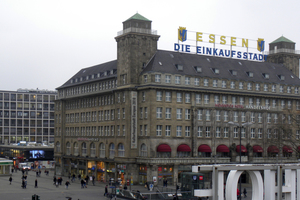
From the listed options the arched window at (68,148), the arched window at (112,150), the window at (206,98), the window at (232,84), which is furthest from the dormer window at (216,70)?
the arched window at (68,148)

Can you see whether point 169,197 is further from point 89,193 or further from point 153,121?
point 153,121

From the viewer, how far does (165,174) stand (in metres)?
88.5

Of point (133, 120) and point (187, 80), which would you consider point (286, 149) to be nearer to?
point (187, 80)

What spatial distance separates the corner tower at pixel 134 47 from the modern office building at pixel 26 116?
4102 inches

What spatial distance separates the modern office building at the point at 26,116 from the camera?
188500 mm

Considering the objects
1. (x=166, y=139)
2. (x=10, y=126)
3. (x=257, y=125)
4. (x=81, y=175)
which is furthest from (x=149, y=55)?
(x=10, y=126)

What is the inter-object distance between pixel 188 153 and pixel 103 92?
77.2ft

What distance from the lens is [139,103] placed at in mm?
92438

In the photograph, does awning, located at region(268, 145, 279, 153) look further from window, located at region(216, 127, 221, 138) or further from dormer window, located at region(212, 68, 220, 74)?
dormer window, located at region(212, 68, 220, 74)

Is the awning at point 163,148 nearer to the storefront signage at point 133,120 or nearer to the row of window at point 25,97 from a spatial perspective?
the storefront signage at point 133,120

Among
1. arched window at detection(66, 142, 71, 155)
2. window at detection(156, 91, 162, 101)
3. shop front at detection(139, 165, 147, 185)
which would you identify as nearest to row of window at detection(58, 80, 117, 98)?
arched window at detection(66, 142, 71, 155)

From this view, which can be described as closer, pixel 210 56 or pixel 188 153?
pixel 188 153

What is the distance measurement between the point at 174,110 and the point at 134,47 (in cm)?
1452

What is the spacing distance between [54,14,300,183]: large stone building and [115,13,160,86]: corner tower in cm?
19
